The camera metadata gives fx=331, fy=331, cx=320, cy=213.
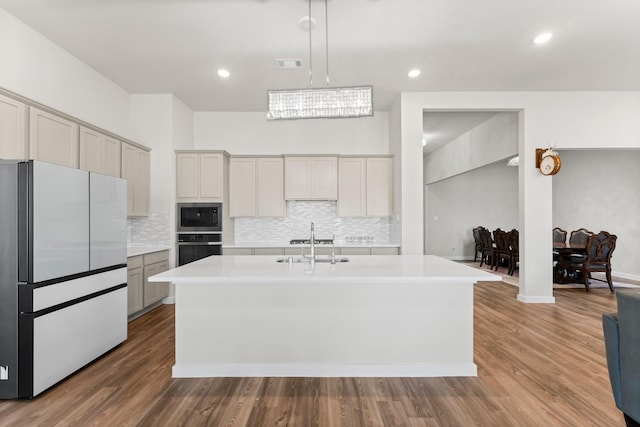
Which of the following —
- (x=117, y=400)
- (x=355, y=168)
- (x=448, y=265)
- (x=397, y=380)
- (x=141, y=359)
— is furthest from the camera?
(x=355, y=168)

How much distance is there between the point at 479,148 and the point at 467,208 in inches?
149

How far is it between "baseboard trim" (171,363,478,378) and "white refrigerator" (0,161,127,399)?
0.91 meters

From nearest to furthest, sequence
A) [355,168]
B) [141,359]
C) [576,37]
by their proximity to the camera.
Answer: [141,359], [576,37], [355,168]

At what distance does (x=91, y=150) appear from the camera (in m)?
3.85

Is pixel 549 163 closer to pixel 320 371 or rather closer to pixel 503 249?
pixel 503 249

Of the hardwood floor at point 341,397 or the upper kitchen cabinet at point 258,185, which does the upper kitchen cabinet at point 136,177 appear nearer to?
the upper kitchen cabinet at point 258,185

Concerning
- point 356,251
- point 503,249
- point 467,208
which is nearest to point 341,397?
point 356,251

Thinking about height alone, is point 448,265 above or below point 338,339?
above

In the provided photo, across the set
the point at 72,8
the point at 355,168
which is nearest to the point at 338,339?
the point at 355,168

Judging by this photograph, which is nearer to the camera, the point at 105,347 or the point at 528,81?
the point at 105,347

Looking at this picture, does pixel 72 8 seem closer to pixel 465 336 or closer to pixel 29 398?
pixel 29 398

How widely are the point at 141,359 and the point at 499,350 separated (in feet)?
11.3

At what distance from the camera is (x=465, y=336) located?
2.76 m

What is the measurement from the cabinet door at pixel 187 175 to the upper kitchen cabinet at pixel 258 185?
58cm
